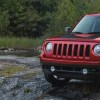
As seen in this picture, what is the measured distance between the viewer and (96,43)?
8.37 meters

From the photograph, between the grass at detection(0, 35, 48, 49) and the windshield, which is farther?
the grass at detection(0, 35, 48, 49)

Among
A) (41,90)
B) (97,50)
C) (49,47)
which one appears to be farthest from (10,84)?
(97,50)

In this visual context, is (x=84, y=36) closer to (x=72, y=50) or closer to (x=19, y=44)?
(x=72, y=50)

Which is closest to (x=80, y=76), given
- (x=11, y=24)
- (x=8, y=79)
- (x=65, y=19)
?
(x=8, y=79)

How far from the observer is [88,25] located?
1009 centimetres

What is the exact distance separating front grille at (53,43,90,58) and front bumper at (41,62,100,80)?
0.23 meters

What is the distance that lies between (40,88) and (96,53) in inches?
77.0

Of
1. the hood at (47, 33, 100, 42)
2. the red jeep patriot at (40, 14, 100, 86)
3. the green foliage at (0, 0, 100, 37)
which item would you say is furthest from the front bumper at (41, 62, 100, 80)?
the green foliage at (0, 0, 100, 37)

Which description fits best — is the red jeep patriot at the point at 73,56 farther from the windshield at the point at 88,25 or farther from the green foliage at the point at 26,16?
the green foliage at the point at 26,16

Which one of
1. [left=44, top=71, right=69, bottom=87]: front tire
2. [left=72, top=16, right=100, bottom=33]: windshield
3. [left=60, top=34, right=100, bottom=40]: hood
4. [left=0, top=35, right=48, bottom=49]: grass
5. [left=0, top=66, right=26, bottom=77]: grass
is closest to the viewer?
[left=60, top=34, right=100, bottom=40]: hood

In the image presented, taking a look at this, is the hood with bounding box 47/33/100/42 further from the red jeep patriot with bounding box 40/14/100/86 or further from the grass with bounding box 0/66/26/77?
the grass with bounding box 0/66/26/77


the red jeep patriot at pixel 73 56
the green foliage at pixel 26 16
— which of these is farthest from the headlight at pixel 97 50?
the green foliage at pixel 26 16

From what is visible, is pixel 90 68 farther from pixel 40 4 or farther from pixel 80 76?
pixel 40 4

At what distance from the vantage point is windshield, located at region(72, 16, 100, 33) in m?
9.81
